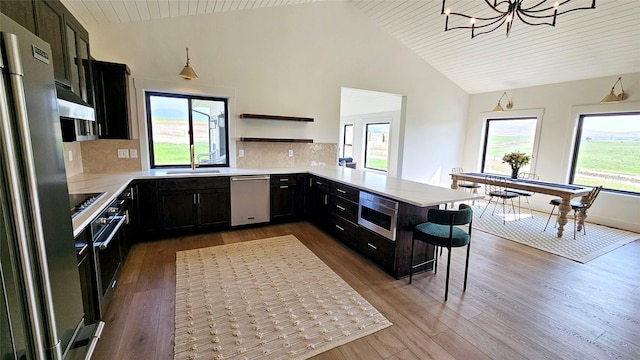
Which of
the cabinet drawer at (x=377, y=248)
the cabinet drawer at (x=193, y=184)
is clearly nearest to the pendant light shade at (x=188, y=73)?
the cabinet drawer at (x=193, y=184)

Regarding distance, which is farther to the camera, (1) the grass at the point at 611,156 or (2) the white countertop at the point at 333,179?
(1) the grass at the point at 611,156

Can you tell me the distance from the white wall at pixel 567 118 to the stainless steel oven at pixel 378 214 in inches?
182

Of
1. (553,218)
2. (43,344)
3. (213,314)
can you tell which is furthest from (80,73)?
(553,218)

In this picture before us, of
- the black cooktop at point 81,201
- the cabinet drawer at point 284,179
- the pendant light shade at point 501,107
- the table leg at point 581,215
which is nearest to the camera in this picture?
the black cooktop at point 81,201

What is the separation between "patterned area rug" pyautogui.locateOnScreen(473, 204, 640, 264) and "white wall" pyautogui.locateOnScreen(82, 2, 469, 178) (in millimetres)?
2055

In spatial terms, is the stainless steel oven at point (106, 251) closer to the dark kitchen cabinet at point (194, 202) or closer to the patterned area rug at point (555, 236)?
the dark kitchen cabinet at point (194, 202)

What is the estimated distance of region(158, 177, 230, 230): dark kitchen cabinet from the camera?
11.9ft

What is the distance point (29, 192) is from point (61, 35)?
2180mm

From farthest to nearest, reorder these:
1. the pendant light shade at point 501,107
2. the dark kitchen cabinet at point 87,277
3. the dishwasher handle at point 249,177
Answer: the pendant light shade at point 501,107 → the dishwasher handle at point 249,177 → the dark kitchen cabinet at point 87,277

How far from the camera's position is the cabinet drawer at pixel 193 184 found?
3.57 m

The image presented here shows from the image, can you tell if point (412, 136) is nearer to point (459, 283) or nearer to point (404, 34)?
point (404, 34)

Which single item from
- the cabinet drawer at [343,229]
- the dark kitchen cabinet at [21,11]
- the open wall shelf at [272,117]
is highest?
the dark kitchen cabinet at [21,11]

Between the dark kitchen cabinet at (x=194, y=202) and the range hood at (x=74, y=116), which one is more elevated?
the range hood at (x=74, y=116)

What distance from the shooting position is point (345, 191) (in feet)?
11.6
